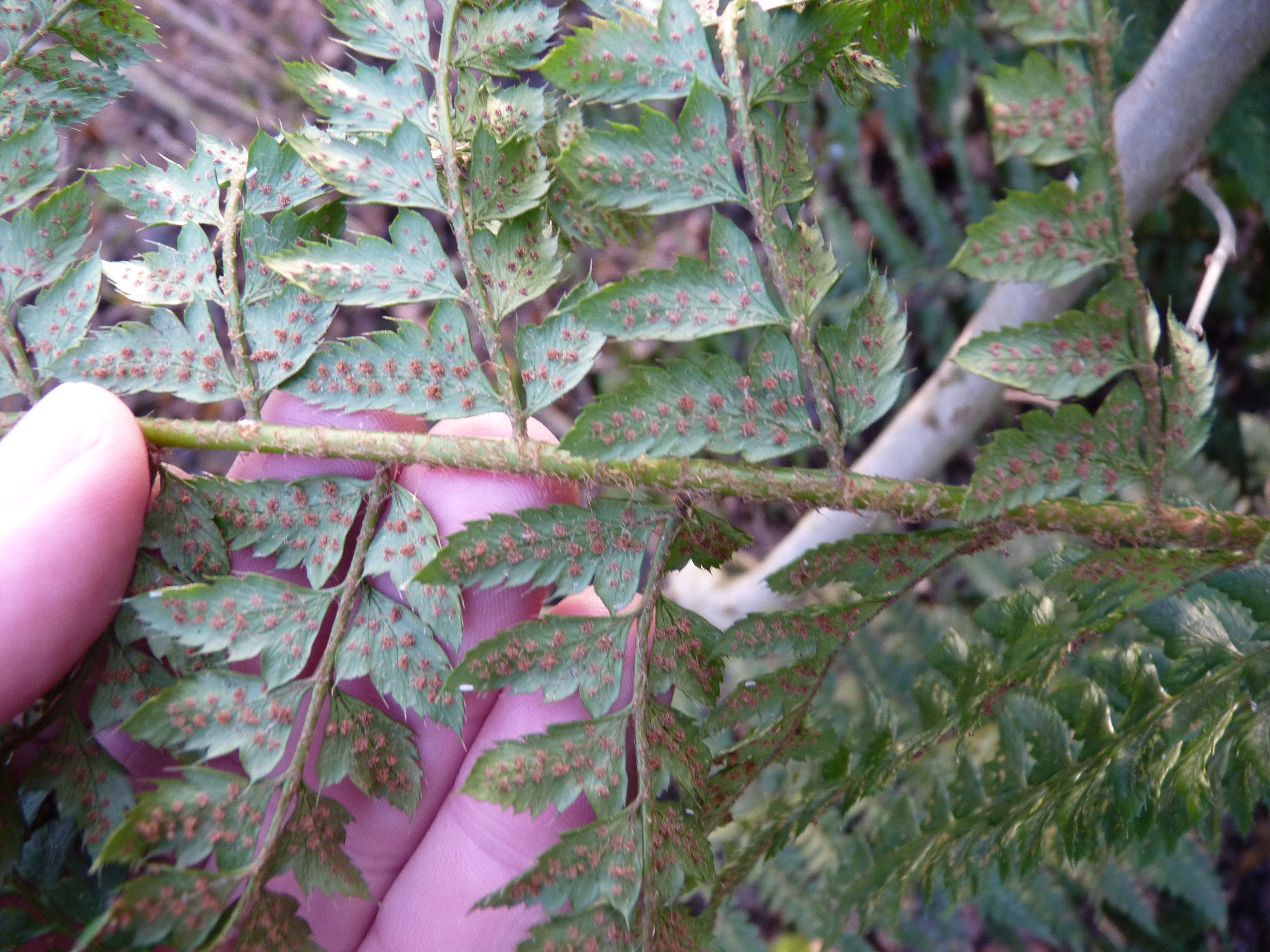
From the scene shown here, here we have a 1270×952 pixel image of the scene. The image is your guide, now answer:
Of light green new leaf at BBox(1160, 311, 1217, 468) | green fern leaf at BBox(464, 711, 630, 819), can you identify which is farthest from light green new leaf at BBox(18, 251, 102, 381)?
light green new leaf at BBox(1160, 311, 1217, 468)

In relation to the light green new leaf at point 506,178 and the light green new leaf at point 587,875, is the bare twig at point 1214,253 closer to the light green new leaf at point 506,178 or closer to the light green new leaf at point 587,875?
the light green new leaf at point 506,178

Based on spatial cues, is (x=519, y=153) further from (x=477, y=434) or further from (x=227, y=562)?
(x=227, y=562)

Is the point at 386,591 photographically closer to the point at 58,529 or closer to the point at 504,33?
the point at 58,529

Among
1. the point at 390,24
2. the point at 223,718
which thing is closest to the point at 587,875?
the point at 223,718

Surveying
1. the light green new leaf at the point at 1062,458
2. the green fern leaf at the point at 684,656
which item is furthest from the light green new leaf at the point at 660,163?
the green fern leaf at the point at 684,656

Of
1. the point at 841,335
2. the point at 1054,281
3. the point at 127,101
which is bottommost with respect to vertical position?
the point at 127,101

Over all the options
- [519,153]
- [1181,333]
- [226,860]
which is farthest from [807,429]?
[226,860]

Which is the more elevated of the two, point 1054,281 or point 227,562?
point 1054,281

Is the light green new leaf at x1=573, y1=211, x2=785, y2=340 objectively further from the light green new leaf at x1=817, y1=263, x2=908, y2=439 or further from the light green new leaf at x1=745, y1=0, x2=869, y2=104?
the light green new leaf at x1=745, y1=0, x2=869, y2=104
